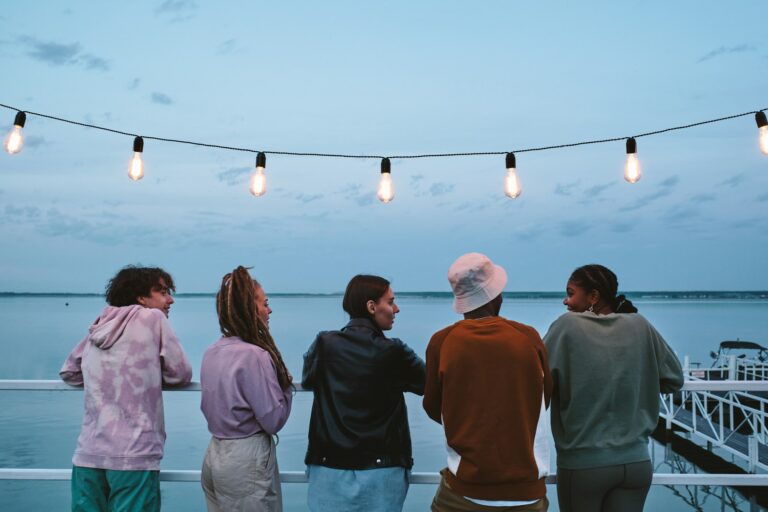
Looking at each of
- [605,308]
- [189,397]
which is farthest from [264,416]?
[189,397]

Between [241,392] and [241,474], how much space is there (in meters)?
0.29

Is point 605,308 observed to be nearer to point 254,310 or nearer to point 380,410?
point 380,410

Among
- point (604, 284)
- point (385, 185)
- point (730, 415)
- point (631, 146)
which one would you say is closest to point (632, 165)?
point (631, 146)

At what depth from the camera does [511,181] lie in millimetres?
4172

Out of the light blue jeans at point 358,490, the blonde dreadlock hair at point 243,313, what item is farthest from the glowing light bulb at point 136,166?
the light blue jeans at point 358,490

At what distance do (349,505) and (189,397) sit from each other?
18.8m

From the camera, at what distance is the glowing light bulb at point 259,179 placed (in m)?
4.25

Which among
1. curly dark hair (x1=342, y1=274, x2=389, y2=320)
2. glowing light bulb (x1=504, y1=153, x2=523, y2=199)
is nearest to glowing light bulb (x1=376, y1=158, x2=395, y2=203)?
glowing light bulb (x1=504, y1=153, x2=523, y2=199)

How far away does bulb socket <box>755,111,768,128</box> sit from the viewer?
367cm

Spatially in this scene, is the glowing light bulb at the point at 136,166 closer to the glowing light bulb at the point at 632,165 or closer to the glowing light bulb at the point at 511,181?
the glowing light bulb at the point at 511,181

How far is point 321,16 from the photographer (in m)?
13.0

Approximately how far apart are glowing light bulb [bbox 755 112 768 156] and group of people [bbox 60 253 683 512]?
1873mm

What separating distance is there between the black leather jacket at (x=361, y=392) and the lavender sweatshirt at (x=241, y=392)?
0.15 m

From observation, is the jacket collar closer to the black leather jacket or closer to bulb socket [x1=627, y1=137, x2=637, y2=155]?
the black leather jacket
